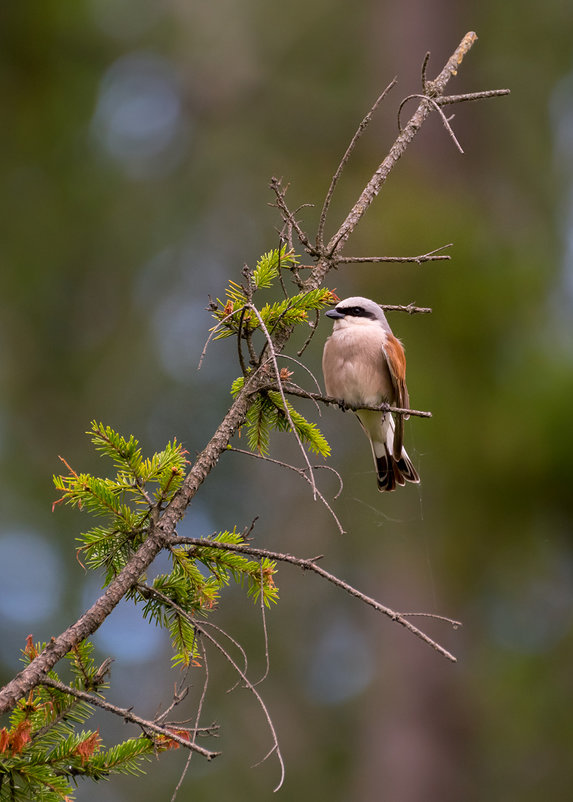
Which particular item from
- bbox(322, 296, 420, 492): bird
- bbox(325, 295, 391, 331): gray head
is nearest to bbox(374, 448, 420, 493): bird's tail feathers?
bbox(322, 296, 420, 492): bird

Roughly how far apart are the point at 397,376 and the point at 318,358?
312cm

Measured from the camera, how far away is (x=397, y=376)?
12.0 feet

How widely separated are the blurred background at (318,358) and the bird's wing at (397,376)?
8.59 feet

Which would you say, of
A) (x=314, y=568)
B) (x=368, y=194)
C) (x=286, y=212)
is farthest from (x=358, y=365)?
(x=314, y=568)

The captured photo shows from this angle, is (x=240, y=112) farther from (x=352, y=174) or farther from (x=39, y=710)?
(x=39, y=710)

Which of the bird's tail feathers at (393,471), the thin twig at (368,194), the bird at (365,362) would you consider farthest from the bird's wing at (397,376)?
the thin twig at (368,194)

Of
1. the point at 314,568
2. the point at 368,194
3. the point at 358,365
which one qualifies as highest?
the point at 358,365

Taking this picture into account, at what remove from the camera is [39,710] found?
1.77m

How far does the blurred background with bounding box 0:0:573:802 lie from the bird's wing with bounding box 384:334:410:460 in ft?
8.59

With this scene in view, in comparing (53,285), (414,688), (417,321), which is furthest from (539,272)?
(53,285)

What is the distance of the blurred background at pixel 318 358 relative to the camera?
690 centimetres

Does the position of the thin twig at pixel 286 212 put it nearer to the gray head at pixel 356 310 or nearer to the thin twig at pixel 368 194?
the thin twig at pixel 368 194

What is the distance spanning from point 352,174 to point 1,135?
321 cm

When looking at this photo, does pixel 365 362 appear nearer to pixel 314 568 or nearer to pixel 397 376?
pixel 397 376
